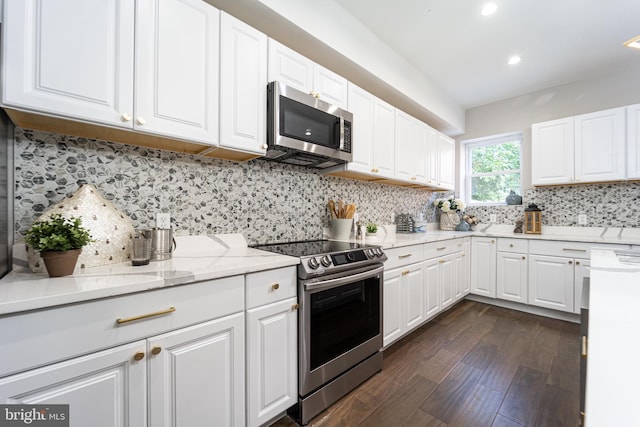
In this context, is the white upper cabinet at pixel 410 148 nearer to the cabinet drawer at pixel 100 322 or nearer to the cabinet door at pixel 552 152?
the cabinet door at pixel 552 152

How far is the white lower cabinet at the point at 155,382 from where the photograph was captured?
2.67 ft

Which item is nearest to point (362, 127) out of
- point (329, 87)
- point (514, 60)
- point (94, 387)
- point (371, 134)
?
point (371, 134)

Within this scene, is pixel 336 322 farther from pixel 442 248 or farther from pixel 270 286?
pixel 442 248

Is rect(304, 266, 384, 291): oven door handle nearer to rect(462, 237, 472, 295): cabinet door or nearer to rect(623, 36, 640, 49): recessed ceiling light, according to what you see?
rect(623, 36, 640, 49): recessed ceiling light

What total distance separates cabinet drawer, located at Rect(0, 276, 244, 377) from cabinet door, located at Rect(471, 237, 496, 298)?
10.8 feet

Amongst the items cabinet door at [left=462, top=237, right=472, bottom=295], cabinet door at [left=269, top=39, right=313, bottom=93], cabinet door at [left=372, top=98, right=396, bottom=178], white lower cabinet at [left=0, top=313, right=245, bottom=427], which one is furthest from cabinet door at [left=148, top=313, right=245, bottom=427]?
cabinet door at [left=462, top=237, right=472, bottom=295]

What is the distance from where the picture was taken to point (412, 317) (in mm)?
2367

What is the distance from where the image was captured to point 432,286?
8.69 feet

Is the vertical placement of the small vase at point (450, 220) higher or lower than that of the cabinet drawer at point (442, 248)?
higher

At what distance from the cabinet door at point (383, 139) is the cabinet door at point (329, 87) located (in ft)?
1.50

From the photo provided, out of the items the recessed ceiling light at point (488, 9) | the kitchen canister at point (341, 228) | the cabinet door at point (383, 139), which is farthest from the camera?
the cabinet door at point (383, 139)

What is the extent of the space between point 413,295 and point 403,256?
421mm

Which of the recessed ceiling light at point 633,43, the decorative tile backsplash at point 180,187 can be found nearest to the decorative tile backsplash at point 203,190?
the decorative tile backsplash at point 180,187

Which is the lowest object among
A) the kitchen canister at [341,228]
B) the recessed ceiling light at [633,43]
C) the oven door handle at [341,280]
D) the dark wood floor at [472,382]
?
the dark wood floor at [472,382]
